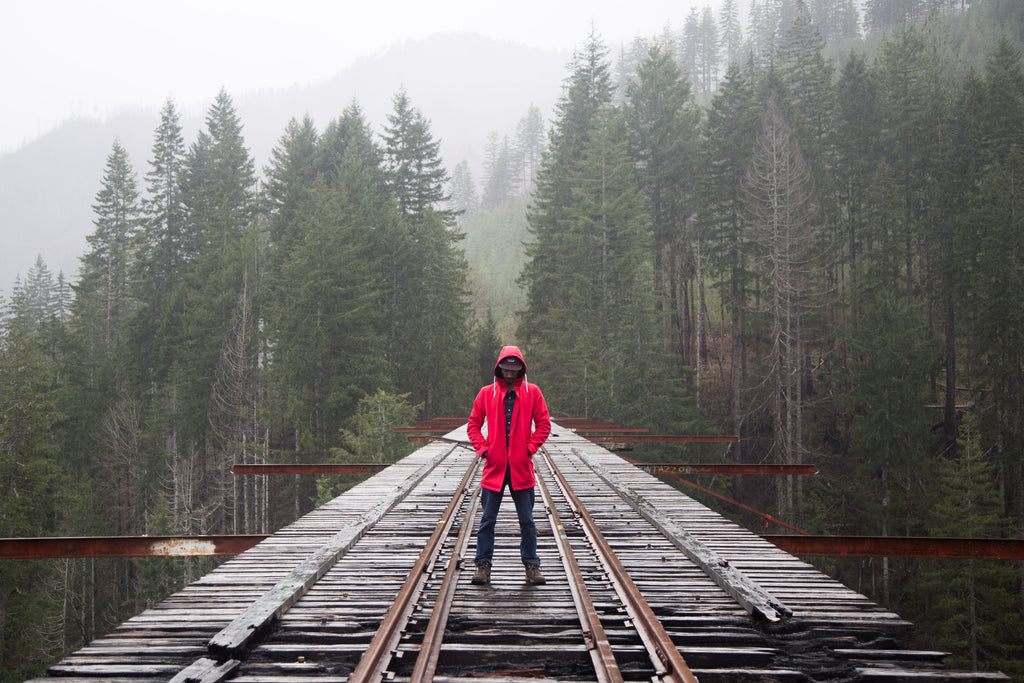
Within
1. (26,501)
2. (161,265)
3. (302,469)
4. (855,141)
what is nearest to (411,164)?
(161,265)

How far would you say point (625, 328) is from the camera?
33625mm

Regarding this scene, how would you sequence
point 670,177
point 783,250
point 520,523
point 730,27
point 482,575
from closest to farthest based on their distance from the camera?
point 482,575
point 520,523
point 783,250
point 670,177
point 730,27

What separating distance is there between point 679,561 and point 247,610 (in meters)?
3.86

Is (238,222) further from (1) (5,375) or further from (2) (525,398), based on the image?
(2) (525,398)

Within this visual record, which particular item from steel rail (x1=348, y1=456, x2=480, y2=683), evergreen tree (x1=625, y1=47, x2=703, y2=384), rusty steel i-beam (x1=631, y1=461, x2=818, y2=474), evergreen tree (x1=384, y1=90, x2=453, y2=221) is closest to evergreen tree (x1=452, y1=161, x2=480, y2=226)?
evergreen tree (x1=384, y1=90, x2=453, y2=221)

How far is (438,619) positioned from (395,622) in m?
0.29

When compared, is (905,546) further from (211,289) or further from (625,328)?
(211,289)

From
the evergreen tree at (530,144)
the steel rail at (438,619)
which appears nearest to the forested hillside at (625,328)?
the steel rail at (438,619)

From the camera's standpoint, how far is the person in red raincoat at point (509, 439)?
18.6 ft

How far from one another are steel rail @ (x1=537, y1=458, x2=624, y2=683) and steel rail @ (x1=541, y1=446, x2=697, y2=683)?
0.24 metres

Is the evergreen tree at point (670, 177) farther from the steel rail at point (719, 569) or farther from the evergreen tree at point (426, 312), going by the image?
the steel rail at point (719, 569)

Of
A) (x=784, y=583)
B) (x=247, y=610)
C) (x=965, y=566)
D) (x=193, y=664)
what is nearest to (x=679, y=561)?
(x=784, y=583)

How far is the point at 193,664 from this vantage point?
3.73 m

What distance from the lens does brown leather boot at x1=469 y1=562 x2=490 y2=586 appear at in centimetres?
551
